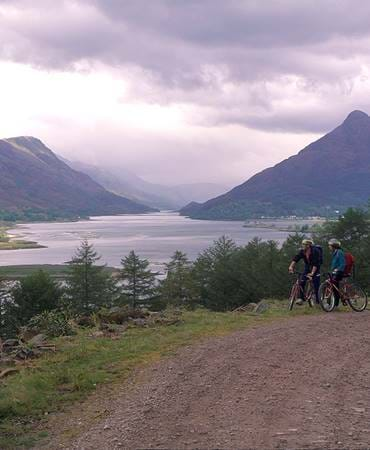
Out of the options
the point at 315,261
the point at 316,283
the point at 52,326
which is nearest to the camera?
the point at 52,326

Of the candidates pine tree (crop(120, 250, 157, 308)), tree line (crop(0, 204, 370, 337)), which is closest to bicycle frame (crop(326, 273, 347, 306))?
tree line (crop(0, 204, 370, 337))

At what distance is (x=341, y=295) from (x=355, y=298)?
23.7 inches

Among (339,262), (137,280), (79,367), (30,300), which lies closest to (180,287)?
(137,280)

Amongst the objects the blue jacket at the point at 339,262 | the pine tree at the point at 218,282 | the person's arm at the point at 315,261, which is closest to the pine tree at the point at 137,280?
the pine tree at the point at 218,282

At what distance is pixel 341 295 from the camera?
16141 mm

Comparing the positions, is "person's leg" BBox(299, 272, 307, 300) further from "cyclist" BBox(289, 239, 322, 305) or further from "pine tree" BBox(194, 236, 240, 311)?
"pine tree" BBox(194, 236, 240, 311)

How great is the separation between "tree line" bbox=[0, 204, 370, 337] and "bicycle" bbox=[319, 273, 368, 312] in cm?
3011

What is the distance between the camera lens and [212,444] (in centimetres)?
577

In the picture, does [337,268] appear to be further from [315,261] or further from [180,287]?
[180,287]

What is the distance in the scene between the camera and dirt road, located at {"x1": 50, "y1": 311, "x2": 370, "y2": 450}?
19.5 ft

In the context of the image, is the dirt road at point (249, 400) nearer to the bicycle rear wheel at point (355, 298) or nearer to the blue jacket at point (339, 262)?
the blue jacket at point (339, 262)

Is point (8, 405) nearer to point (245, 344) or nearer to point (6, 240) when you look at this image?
point (245, 344)

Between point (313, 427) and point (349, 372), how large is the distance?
9.10ft

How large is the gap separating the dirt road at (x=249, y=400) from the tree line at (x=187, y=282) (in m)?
36.1
